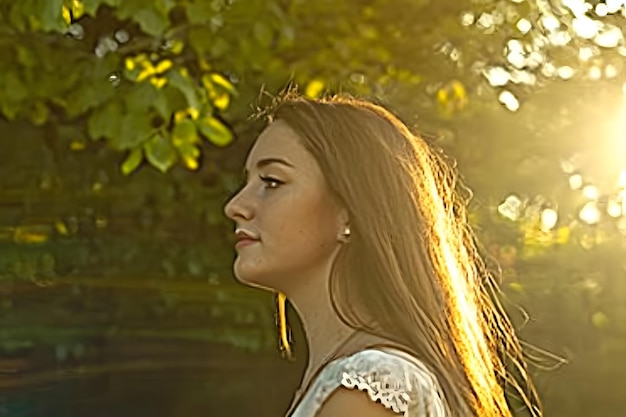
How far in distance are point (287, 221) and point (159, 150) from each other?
2012mm

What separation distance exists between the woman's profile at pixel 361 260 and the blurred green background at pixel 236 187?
2314 mm

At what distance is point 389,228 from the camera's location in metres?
1.53

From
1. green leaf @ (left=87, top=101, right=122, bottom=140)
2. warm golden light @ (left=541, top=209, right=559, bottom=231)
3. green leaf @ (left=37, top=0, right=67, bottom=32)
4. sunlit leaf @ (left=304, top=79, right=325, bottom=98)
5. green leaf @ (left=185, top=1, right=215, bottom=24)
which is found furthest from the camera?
warm golden light @ (left=541, top=209, right=559, bottom=231)

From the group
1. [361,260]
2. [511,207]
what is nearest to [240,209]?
[361,260]

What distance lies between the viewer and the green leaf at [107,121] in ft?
11.6

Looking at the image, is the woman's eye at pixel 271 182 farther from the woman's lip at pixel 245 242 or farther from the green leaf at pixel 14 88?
the green leaf at pixel 14 88

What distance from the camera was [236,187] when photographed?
460 centimetres

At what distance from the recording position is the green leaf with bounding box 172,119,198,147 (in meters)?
3.57

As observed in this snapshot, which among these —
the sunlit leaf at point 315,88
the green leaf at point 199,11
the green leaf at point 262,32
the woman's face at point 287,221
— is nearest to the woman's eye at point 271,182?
the woman's face at point 287,221

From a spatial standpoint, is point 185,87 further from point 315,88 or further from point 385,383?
point 385,383

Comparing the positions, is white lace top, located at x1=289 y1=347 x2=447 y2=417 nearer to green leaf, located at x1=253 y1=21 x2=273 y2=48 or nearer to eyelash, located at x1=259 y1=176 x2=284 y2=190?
A: eyelash, located at x1=259 y1=176 x2=284 y2=190

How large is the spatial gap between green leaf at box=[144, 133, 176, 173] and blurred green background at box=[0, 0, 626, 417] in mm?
373

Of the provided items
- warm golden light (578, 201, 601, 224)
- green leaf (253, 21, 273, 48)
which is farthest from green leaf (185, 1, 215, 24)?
warm golden light (578, 201, 601, 224)

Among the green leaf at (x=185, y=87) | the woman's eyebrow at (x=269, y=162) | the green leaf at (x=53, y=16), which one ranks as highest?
the woman's eyebrow at (x=269, y=162)
